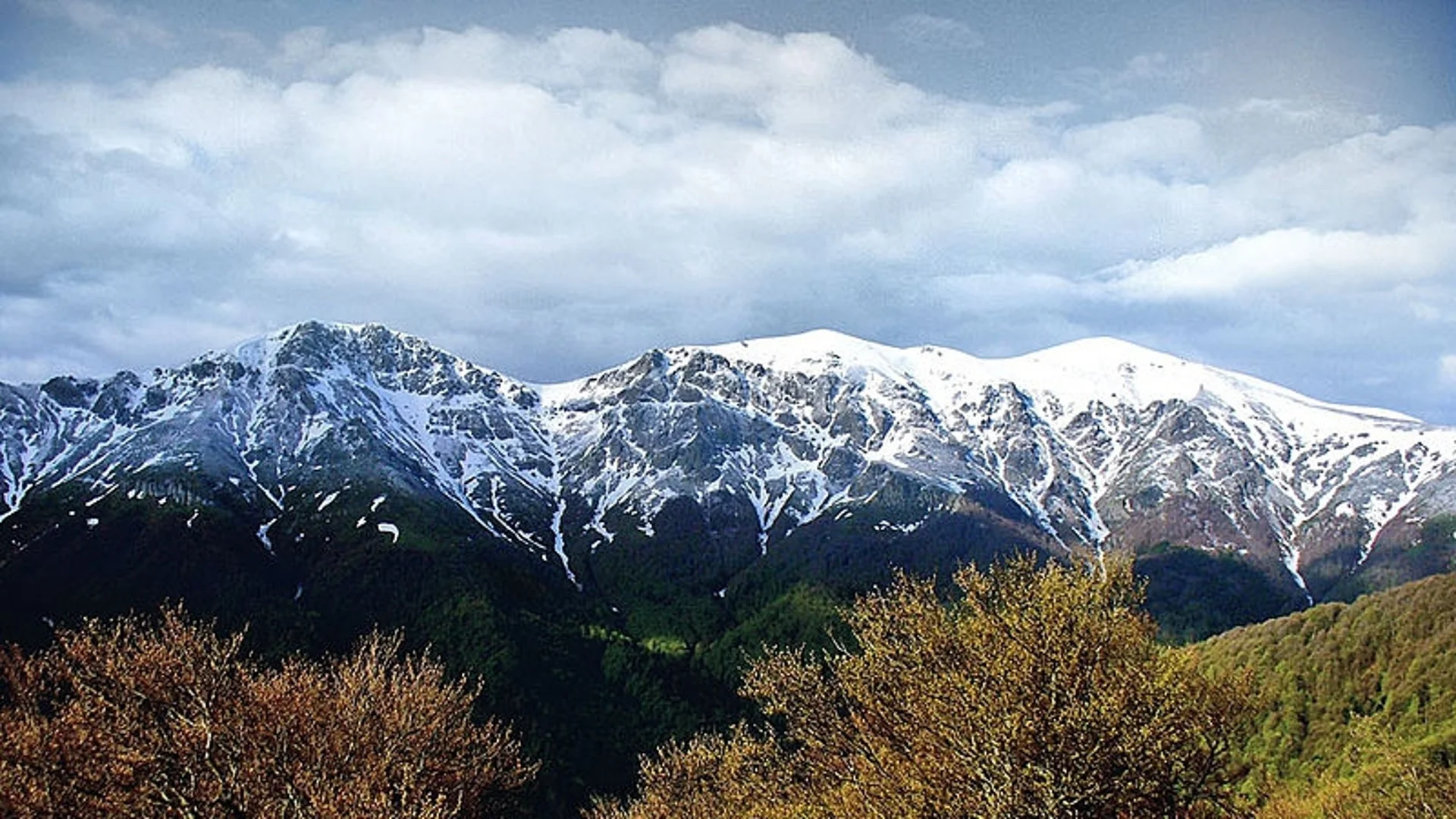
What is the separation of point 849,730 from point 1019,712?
566 inches

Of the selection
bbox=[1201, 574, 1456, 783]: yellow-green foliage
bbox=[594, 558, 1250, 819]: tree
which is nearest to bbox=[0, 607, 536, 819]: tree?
bbox=[594, 558, 1250, 819]: tree

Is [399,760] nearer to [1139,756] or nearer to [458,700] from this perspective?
[458,700]

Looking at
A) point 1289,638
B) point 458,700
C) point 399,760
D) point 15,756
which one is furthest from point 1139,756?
point 1289,638

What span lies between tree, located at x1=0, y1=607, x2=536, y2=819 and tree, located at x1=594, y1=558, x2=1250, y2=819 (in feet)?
56.6

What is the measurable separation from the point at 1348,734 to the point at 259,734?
133109 millimetres

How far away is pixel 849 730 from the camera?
43.8 meters

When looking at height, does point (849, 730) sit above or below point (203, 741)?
below

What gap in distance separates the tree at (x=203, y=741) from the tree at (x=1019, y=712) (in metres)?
17.3

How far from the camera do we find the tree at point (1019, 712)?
30.4 m

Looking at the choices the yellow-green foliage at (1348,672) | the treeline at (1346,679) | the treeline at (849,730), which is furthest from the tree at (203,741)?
the yellow-green foliage at (1348,672)

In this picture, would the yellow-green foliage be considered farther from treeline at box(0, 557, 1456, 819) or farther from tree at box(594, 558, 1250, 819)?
tree at box(594, 558, 1250, 819)

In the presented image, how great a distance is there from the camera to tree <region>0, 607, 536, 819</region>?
36.4 metres

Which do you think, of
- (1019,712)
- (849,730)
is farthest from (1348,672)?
(1019,712)

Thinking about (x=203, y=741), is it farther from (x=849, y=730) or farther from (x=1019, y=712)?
(x=1019, y=712)
